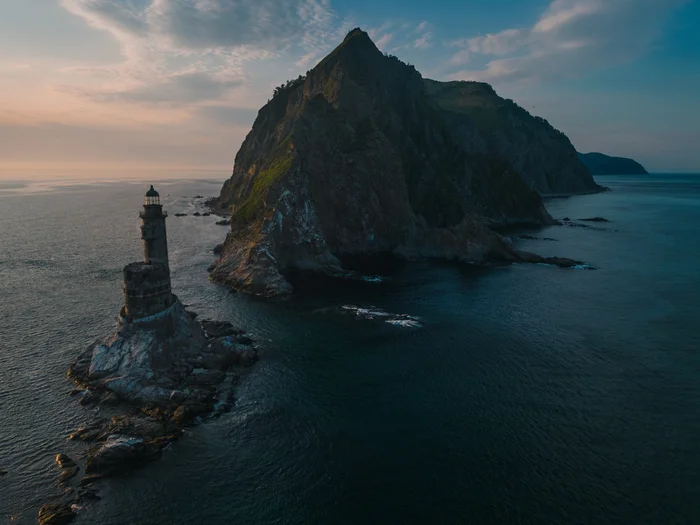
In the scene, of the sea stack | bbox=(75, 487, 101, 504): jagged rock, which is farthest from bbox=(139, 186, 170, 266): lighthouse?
bbox=(75, 487, 101, 504): jagged rock

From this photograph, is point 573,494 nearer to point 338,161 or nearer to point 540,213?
point 338,161

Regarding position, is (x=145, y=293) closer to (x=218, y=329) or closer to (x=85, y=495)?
(x=218, y=329)

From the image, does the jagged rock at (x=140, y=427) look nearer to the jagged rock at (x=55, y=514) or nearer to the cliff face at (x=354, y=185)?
the jagged rock at (x=55, y=514)

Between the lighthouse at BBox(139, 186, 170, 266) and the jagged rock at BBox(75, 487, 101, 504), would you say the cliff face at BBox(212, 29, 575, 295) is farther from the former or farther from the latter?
the jagged rock at BBox(75, 487, 101, 504)

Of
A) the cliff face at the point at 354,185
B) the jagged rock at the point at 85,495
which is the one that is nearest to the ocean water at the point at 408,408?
the jagged rock at the point at 85,495

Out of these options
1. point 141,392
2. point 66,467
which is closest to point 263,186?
point 141,392
